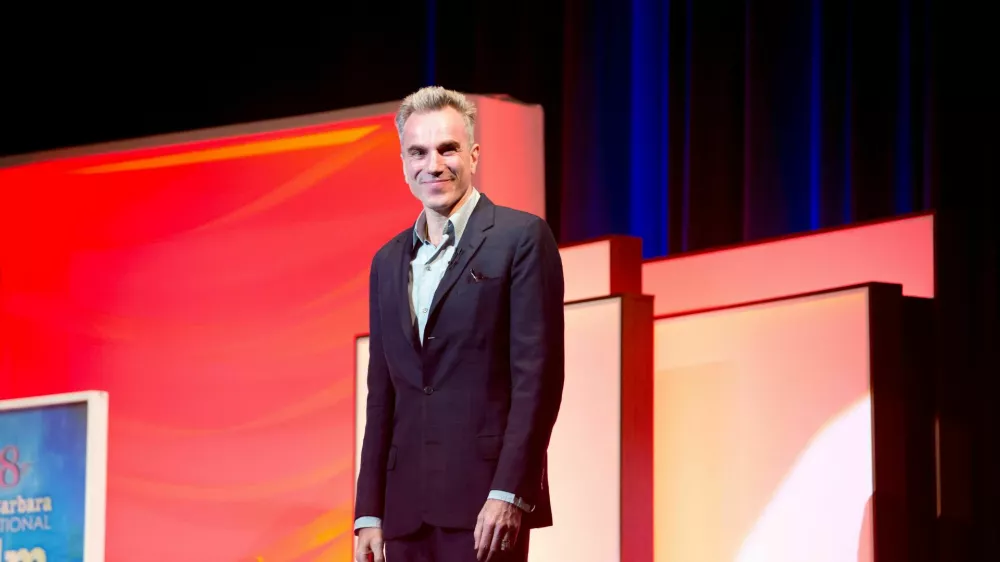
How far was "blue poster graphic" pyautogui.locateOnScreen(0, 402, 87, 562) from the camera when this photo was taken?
3.32m

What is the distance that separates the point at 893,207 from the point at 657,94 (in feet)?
3.06

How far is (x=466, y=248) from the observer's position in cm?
221

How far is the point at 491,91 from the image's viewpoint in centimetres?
473

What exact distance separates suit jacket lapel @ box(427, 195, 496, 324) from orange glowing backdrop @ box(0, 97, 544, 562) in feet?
4.87

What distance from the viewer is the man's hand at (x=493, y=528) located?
2.05 meters

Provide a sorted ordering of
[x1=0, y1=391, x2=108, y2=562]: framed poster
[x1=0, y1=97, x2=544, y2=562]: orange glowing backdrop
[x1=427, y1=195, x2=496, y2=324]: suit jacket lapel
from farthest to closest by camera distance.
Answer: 1. [x1=0, y1=97, x2=544, y2=562]: orange glowing backdrop
2. [x1=0, y1=391, x2=108, y2=562]: framed poster
3. [x1=427, y1=195, x2=496, y2=324]: suit jacket lapel

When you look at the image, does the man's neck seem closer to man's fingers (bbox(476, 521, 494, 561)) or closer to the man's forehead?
the man's forehead

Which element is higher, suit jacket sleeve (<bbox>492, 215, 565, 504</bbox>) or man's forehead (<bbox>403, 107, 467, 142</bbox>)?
man's forehead (<bbox>403, 107, 467, 142</bbox>)

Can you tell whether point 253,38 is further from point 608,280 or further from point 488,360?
point 488,360

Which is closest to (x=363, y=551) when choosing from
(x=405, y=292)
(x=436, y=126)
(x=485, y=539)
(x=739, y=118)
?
(x=485, y=539)

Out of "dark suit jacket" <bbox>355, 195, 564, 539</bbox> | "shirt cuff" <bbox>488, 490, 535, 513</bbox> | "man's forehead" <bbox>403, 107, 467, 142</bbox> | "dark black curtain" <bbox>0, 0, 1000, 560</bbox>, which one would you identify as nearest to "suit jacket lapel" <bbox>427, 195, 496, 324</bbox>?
"dark suit jacket" <bbox>355, 195, 564, 539</bbox>

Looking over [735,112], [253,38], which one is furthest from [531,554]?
[253,38]

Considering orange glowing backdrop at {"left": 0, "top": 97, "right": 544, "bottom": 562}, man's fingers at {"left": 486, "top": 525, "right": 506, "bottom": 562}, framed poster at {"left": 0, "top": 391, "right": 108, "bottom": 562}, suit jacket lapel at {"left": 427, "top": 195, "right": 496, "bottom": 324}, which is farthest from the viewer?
orange glowing backdrop at {"left": 0, "top": 97, "right": 544, "bottom": 562}

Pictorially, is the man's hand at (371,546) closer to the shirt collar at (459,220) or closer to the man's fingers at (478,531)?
the man's fingers at (478,531)
